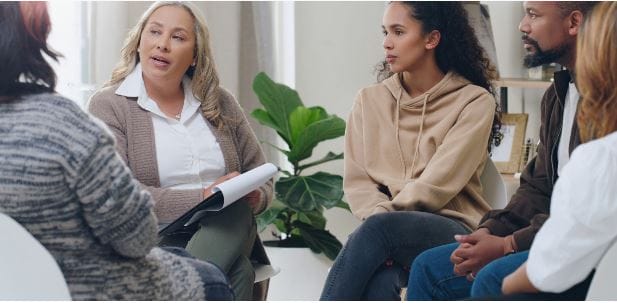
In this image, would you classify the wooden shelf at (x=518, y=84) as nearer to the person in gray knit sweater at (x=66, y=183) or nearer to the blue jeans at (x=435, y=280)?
the blue jeans at (x=435, y=280)

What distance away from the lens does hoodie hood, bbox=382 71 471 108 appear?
2.54 m

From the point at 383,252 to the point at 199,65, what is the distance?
779 mm

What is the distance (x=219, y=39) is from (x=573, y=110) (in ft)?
7.75

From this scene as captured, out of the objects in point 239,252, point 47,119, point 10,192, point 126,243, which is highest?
point 47,119

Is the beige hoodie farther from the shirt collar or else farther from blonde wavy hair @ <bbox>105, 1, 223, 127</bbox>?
the shirt collar

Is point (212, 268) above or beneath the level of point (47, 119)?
beneath

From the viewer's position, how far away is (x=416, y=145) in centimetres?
250

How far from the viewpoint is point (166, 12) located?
2.54 metres

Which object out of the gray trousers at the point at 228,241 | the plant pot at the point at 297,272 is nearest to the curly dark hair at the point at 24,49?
the gray trousers at the point at 228,241

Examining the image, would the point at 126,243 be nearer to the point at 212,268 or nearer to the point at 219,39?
the point at 212,268

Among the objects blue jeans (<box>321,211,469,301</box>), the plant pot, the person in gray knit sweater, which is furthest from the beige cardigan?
the plant pot

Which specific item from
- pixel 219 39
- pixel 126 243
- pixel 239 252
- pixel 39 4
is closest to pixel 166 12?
pixel 239 252

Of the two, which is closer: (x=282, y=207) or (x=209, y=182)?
(x=209, y=182)

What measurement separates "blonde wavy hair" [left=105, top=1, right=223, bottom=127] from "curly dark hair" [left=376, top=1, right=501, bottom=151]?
566 millimetres
